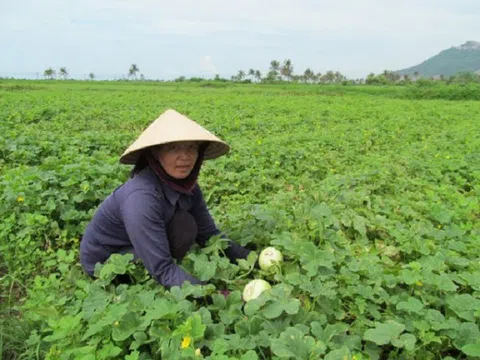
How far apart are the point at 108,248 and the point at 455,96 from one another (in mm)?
35147

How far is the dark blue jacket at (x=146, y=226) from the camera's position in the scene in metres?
2.53

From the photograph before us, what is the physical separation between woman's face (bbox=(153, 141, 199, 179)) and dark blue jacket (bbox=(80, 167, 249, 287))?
0.35 feet

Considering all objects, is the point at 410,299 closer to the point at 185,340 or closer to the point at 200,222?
the point at 185,340

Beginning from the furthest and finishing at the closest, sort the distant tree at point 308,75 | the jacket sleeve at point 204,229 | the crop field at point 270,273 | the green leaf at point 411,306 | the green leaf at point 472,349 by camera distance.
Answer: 1. the distant tree at point 308,75
2. the jacket sleeve at point 204,229
3. the green leaf at point 411,306
4. the crop field at point 270,273
5. the green leaf at point 472,349

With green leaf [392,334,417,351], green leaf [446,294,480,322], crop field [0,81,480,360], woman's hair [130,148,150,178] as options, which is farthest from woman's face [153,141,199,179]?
green leaf [446,294,480,322]

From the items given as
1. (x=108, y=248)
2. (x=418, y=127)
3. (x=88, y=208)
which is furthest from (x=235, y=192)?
(x=418, y=127)

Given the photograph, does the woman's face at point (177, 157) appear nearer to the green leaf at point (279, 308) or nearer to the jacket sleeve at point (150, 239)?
the jacket sleeve at point (150, 239)

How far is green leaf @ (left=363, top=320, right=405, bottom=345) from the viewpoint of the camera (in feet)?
6.46

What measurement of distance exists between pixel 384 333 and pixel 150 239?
1342 mm

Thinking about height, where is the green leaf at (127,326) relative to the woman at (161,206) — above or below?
below

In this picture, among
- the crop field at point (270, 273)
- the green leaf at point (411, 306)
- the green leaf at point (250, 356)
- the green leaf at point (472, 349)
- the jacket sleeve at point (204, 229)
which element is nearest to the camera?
the green leaf at point (250, 356)

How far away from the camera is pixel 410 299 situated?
88.4 inches

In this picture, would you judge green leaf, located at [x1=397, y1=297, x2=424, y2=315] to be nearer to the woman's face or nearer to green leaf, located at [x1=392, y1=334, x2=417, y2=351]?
green leaf, located at [x1=392, y1=334, x2=417, y2=351]

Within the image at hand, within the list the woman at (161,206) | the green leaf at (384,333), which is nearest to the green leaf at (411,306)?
the green leaf at (384,333)
